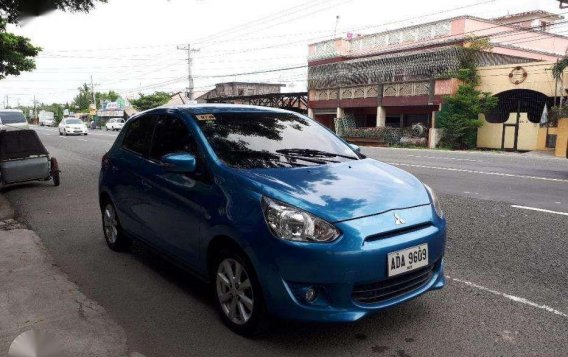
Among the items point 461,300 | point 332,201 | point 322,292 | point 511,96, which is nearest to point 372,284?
point 322,292

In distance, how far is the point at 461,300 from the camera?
3.81m

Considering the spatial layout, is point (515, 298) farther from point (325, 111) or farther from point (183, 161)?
point (325, 111)

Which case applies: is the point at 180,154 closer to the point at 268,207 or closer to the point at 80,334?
the point at 268,207

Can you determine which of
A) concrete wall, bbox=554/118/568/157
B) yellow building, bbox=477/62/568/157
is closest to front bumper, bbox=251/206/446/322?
concrete wall, bbox=554/118/568/157

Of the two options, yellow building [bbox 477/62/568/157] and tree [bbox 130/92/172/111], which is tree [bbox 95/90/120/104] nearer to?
tree [bbox 130/92/172/111]

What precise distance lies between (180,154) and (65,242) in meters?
2.98

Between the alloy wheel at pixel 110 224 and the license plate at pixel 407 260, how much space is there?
135 inches

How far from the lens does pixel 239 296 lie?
3.24 meters

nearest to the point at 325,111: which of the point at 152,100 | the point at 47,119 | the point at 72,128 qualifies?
the point at 72,128

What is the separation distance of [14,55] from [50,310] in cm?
1615

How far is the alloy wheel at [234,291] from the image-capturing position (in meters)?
3.16

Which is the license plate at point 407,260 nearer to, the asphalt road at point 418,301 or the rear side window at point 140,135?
the asphalt road at point 418,301

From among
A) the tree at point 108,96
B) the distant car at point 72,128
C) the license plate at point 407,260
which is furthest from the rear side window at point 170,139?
the tree at point 108,96

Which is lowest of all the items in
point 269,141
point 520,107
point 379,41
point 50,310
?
point 50,310
